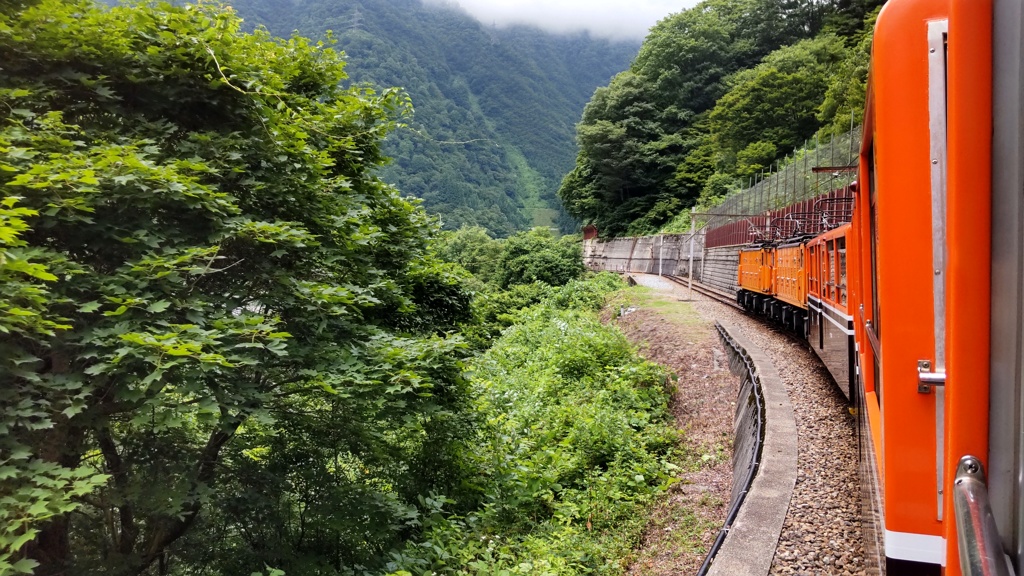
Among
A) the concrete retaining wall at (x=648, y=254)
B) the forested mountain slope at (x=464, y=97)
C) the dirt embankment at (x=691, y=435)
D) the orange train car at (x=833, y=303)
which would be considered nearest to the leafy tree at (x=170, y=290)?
the dirt embankment at (x=691, y=435)

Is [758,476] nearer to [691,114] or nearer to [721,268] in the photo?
[721,268]

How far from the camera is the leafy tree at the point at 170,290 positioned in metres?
3.56

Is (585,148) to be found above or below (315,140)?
above

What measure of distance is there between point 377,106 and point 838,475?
21.4 feet

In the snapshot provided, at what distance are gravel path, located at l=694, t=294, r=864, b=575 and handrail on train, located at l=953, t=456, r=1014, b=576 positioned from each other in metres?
3.86

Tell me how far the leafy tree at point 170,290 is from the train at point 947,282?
3570 mm

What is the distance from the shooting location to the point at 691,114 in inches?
1895

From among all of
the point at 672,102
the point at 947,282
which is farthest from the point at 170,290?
the point at 672,102

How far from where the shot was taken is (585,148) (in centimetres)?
5297

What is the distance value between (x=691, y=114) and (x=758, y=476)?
46872 mm

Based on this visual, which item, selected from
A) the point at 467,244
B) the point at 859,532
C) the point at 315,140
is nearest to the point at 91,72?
the point at 315,140

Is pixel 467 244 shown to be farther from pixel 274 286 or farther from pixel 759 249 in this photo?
pixel 274 286

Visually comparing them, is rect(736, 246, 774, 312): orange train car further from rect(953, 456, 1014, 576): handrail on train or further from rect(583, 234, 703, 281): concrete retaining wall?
rect(953, 456, 1014, 576): handrail on train

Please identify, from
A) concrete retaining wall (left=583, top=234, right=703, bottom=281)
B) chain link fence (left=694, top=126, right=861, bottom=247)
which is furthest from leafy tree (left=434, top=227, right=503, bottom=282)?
chain link fence (left=694, top=126, right=861, bottom=247)
